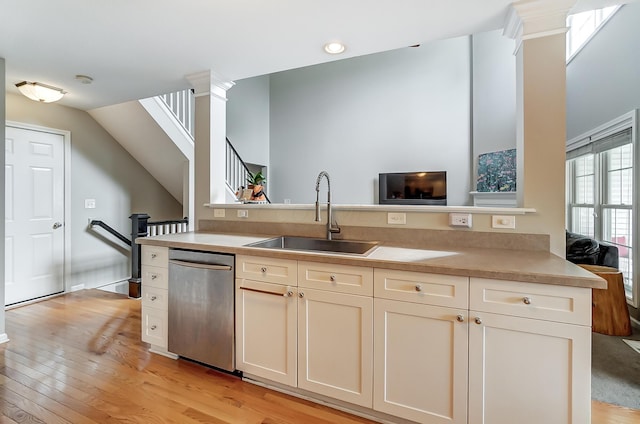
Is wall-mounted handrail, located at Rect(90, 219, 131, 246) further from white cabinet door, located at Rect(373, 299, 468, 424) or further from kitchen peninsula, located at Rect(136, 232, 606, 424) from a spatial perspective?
white cabinet door, located at Rect(373, 299, 468, 424)

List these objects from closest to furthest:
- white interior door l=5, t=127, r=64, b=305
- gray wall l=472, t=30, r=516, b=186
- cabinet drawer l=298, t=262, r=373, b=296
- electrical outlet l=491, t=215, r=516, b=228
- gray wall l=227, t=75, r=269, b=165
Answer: cabinet drawer l=298, t=262, r=373, b=296 < electrical outlet l=491, t=215, r=516, b=228 < white interior door l=5, t=127, r=64, b=305 < gray wall l=472, t=30, r=516, b=186 < gray wall l=227, t=75, r=269, b=165

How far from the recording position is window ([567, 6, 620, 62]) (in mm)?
3643

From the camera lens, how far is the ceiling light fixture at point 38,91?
2938 millimetres

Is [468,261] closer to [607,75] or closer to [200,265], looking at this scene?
[200,265]

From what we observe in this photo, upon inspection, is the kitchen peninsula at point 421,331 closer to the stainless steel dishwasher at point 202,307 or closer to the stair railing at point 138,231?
the stainless steel dishwasher at point 202,307

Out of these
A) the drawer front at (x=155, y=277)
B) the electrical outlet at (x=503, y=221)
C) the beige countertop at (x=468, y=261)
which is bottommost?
the drawer front at (x=155, y=277)

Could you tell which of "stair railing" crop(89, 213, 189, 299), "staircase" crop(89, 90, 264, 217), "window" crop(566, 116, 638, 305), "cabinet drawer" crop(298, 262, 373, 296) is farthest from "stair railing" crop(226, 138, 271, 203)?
"window" crop(566, 116, 638, 305)

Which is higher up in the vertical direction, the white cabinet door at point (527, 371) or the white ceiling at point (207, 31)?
the white ceiling at point (207, 31)

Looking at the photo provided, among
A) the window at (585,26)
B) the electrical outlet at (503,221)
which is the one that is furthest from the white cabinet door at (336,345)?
the window at (585,26)

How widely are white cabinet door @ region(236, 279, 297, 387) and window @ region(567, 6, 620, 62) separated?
15.0 feet

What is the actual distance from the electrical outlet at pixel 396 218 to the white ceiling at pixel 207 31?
1.22m

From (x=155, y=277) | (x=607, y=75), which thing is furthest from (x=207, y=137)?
(x=607, y=75)

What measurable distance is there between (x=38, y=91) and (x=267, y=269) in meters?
3.01

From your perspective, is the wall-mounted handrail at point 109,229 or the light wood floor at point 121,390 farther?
the wall-mounted handrail at point 109,229
